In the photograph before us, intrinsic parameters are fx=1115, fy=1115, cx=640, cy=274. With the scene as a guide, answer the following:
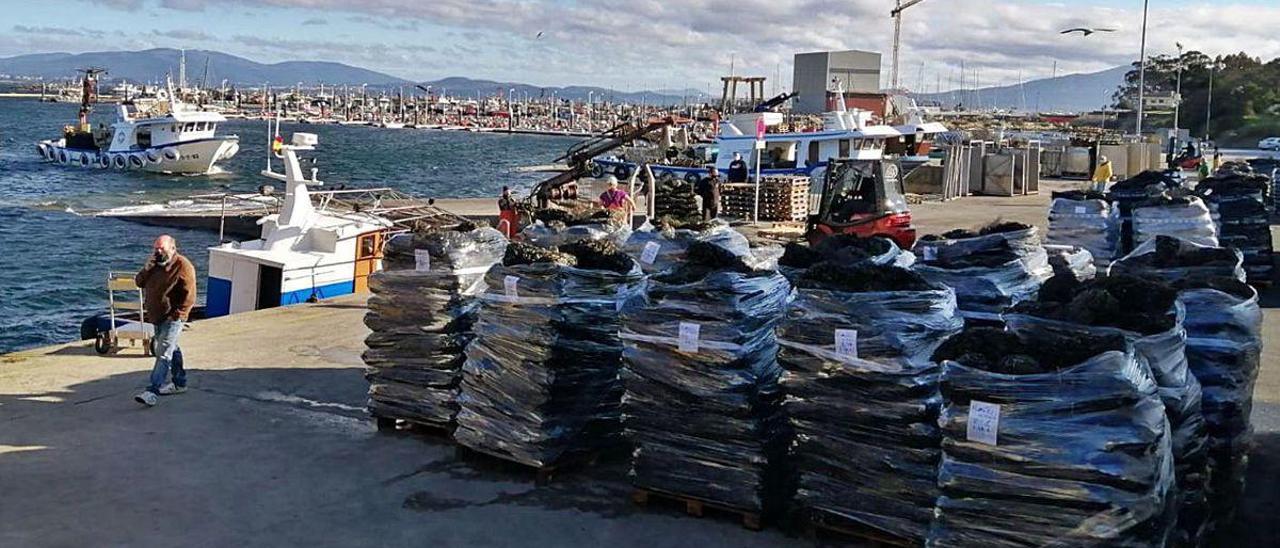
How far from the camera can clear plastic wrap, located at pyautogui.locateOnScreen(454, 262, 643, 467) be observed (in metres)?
7.75

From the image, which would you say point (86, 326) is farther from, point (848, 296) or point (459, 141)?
point (459, 141)

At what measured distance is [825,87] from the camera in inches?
3275

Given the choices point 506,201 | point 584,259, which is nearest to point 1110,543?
point 584,259

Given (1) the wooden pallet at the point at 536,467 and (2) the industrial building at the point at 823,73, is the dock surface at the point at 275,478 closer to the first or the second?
(1) the wooden pallet at the point at 536,467

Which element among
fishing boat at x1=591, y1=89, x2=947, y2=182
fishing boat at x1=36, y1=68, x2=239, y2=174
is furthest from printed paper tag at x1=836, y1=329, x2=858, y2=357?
fishing boat at x1=36, y1=68, x2=239, y2=174

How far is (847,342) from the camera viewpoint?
6.45 metres

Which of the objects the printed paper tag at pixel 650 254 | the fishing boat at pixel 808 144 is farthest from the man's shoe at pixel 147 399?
the fishing boat at pixel 808 144

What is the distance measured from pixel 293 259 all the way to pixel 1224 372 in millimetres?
12059

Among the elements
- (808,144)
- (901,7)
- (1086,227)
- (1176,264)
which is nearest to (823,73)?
(901,7)

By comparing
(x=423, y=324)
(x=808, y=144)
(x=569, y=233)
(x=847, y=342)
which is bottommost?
(x=423, y=324)

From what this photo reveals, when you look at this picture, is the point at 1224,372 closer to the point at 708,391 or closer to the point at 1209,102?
the point at 708,391

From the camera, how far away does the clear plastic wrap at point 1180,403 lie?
20.2 ft

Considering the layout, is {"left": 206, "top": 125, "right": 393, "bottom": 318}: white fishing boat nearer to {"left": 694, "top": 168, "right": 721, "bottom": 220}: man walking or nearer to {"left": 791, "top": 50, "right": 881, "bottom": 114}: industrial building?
{"left": 694, "top": 168, "right": 721, "bottom": 220}: man walking

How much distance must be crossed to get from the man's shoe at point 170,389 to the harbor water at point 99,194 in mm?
11843
